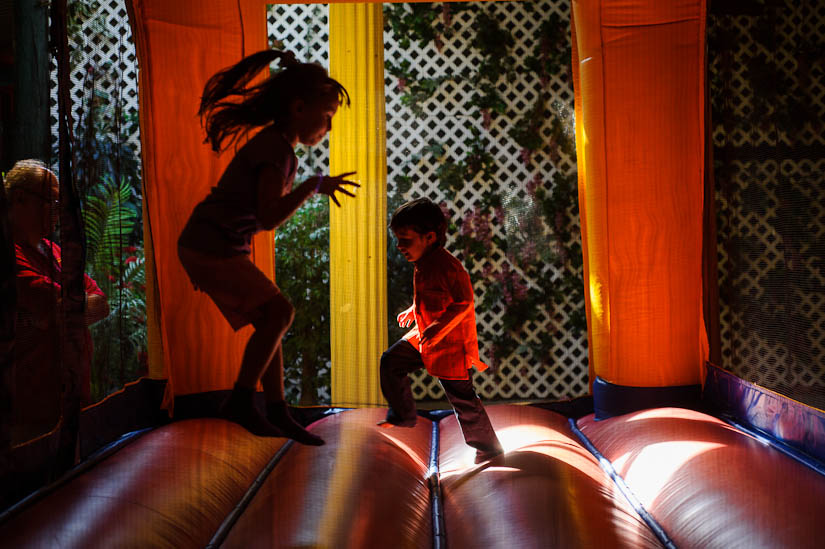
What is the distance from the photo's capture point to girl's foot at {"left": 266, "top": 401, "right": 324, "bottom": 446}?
2.78 ft

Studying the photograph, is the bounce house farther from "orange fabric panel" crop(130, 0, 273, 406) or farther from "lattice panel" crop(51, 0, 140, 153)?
"lattice panel" crop(51, 0, 140, 153)

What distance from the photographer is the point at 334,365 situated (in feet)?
4.81

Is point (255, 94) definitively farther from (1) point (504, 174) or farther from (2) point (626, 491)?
(1) point (504, 174)

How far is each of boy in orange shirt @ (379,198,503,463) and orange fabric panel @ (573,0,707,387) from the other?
1412 mm

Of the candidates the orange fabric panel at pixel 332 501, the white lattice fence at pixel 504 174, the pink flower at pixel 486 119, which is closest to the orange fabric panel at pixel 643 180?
the white lattice fence at pixel 504 174

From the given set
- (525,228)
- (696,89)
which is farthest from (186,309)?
(696,89)

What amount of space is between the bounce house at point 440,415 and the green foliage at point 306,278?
0.18 ft

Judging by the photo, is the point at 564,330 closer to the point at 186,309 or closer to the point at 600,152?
the point at 600,152

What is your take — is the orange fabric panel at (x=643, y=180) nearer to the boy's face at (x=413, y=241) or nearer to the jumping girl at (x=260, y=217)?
the boy's face at (x=413, y=241)

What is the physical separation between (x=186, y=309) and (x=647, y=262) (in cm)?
231

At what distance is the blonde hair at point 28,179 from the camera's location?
4.91ft

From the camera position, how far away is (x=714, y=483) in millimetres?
1734

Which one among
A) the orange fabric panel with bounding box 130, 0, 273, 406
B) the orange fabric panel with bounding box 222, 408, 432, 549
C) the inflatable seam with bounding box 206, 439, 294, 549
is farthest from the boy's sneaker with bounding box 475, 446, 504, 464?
the orange fabric panel with bounding box 130, 0, 273, 406

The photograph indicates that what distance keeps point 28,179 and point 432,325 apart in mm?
1233
